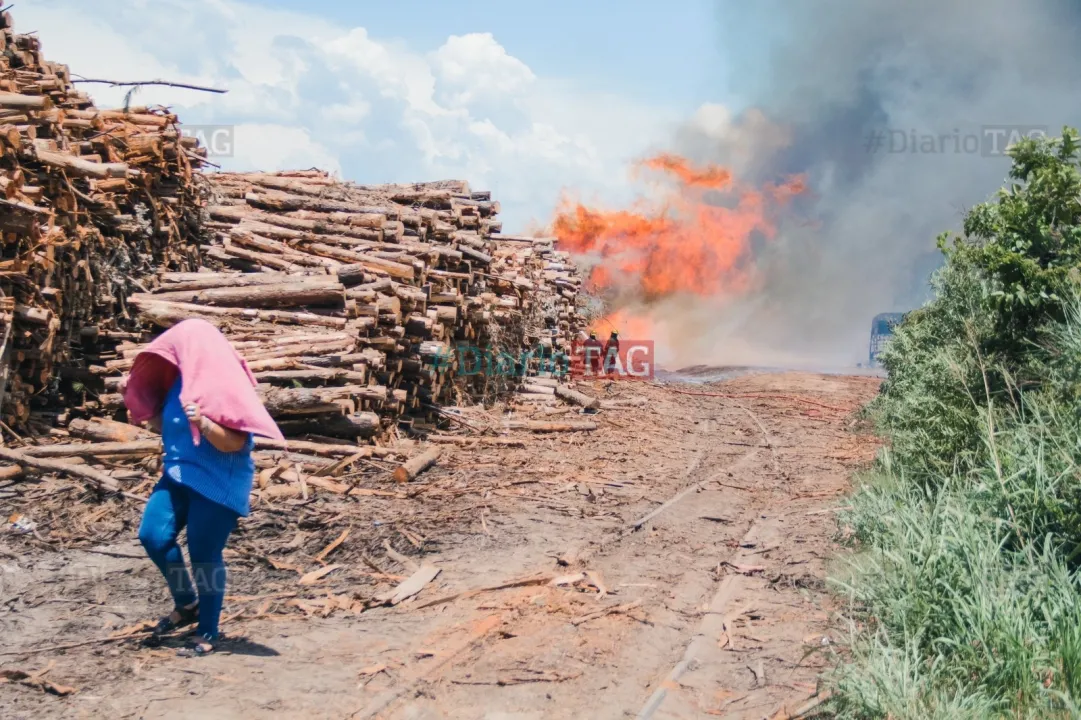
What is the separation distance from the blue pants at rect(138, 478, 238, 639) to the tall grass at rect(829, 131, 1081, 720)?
11.7ft

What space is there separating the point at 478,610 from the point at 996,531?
11.4 feet

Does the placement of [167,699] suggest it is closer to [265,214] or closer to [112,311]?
[112,311]

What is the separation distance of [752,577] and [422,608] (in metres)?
2.82

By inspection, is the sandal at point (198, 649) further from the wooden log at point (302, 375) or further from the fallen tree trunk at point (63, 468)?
the wooden log at point (302, 375)

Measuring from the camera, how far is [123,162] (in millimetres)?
12000

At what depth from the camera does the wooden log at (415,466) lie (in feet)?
33.6

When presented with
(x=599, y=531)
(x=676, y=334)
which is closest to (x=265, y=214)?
(x=599, y=531)

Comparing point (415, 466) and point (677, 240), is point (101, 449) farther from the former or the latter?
point (677, 240)

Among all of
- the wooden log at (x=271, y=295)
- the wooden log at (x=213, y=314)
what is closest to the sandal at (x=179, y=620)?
the wooden log at (x=213, y=314)

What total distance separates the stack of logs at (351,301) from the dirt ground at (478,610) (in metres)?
1.77

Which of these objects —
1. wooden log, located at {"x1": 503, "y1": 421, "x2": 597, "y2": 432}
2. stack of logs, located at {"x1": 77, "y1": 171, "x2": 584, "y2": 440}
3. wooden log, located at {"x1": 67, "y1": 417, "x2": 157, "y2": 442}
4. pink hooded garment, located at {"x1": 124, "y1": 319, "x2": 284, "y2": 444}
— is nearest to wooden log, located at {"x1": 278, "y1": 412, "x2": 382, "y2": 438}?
stack of logs, located at {"x1": 77, "y1": 171, "x2": 584, "y2": 440}

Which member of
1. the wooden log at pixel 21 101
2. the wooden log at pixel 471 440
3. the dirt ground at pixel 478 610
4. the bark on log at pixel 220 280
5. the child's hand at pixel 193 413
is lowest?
the dirt ground at pixel 478 610

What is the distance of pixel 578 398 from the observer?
1903 cm

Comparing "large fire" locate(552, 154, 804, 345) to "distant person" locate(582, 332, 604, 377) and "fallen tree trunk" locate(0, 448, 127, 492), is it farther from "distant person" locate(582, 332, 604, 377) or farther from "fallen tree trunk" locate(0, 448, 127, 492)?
"fallen tree trunk" locate(0, 448, 127, 492)
